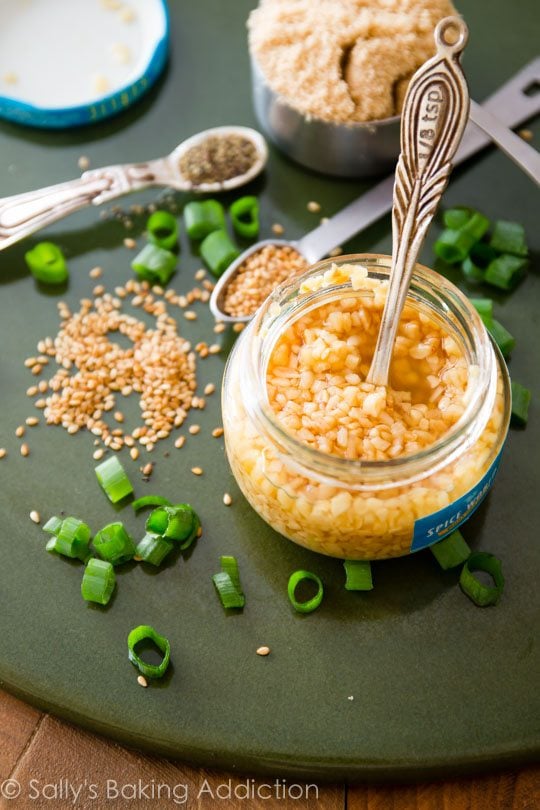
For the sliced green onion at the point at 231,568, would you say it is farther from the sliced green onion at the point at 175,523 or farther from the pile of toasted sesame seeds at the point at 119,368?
the pile of toasted sesame seeds at the point at 119,368

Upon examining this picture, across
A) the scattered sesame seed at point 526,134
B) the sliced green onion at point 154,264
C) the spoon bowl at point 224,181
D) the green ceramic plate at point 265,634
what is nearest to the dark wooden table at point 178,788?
the green ceramic plate at point 265,634

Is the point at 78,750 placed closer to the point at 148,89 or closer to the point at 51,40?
the point at 148,89

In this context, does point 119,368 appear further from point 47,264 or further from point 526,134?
point 526,134

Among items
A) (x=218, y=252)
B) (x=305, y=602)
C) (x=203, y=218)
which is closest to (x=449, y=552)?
(x=305, y=602)

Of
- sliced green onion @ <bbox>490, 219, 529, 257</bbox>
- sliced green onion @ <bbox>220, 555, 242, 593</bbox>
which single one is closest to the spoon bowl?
sliced green onion @ <bbox>490, 219, 529, 257</bbox>

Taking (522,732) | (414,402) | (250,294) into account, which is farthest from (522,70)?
(522,732)

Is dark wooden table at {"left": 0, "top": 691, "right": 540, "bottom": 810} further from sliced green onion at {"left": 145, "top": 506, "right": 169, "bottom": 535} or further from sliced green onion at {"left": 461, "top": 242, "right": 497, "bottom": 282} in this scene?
sliced green onion at {"left": 461, "top": 242, "right": 497, "bottom": 282}

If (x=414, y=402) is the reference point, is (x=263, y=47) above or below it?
above
